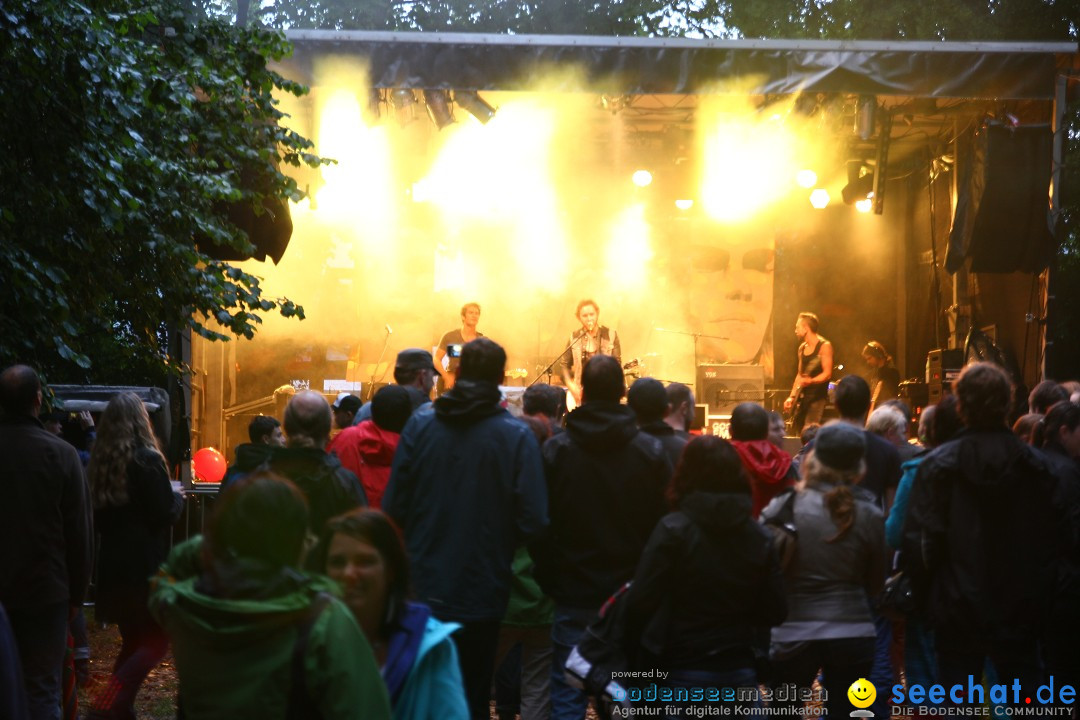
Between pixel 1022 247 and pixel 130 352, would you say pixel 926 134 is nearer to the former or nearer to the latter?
pixel 1022 247

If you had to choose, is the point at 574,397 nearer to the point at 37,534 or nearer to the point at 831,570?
the point at 37,534

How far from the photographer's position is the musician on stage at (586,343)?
45.9 ft

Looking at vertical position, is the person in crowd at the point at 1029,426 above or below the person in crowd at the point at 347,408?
above

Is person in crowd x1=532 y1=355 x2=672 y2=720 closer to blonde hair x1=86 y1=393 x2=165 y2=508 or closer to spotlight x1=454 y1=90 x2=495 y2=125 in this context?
blonde hair x1=86 y1=393 x2=165 y2=508

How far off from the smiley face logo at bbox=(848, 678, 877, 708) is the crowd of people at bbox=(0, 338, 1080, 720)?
0.65ft

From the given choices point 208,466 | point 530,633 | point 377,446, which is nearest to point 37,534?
point 377,446

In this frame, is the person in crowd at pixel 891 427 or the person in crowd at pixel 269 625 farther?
the person in crowd at pixel 891 427

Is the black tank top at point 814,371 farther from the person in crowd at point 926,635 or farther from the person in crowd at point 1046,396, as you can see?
the person in crowd at point 926,635

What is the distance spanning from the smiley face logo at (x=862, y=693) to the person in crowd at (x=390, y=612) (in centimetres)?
250

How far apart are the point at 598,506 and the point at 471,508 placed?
0.49 metres

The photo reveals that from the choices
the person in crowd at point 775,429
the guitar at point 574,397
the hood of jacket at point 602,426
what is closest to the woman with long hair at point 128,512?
the hood of jacket at point 602,426

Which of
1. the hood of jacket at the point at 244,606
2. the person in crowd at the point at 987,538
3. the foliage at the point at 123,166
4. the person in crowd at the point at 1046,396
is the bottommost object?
the person in crowd at the point at 987,538

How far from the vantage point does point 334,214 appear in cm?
1656

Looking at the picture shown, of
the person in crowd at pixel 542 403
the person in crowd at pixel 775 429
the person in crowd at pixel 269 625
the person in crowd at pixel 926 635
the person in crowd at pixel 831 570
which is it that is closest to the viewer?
the person in crowd at pixel 269 625
